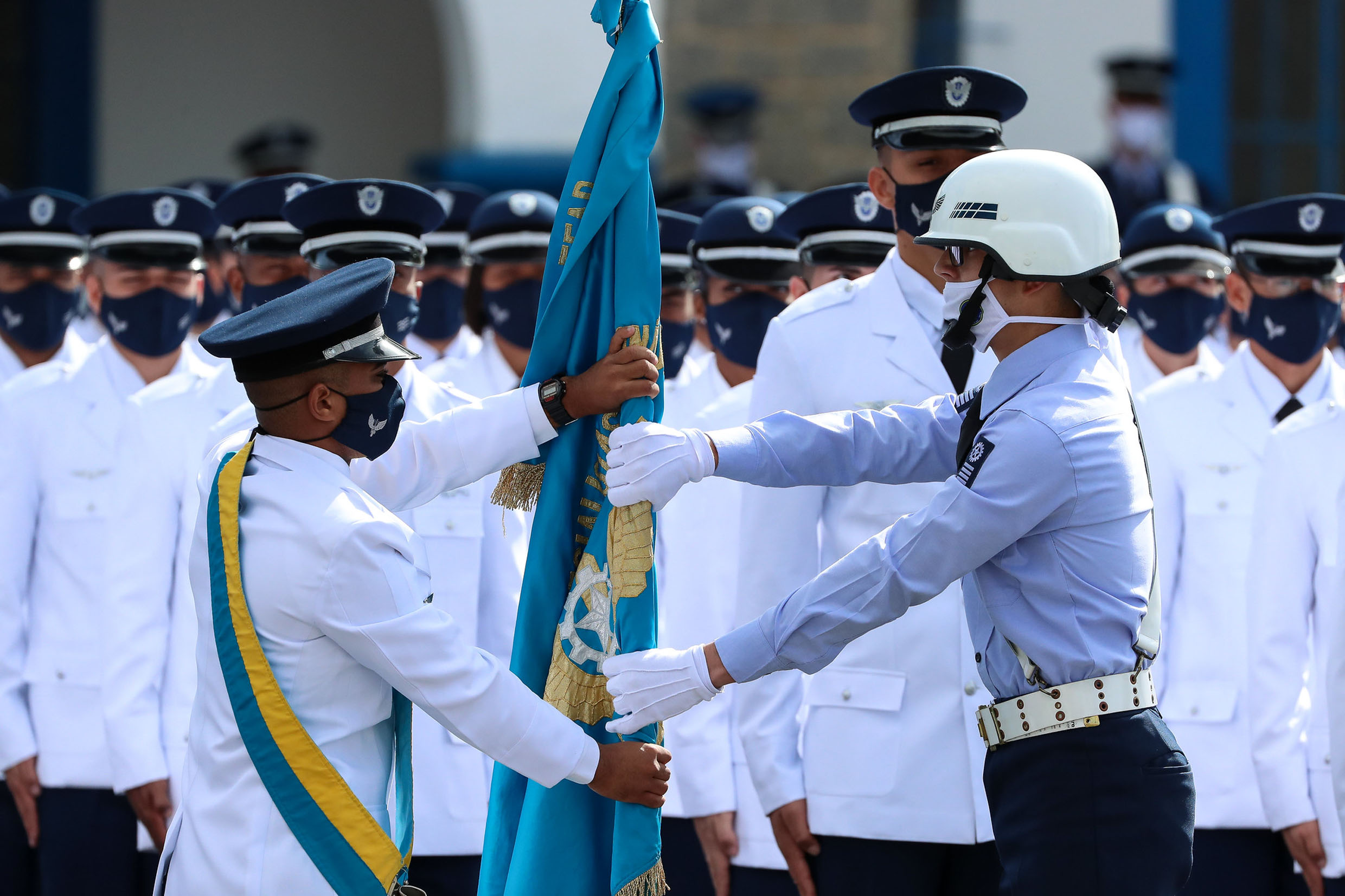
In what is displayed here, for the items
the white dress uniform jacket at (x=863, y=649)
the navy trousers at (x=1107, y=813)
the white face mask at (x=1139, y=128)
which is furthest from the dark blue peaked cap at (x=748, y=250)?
the white face mask at (x=1139, y=128)

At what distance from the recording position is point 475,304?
675 centimetres

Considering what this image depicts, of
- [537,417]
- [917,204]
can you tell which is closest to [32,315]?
[537,417]

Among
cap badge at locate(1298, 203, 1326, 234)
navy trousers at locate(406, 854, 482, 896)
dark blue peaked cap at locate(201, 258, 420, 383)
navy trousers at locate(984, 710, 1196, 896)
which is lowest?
navy trousers at locate(406, 854, 482, 896)

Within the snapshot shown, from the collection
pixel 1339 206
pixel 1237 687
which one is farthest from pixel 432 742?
pixel 1339 206

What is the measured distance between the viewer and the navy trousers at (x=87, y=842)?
4969 millimetres

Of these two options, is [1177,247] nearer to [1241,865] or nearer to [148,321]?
[1241,865]

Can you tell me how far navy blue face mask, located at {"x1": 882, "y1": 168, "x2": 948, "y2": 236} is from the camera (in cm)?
400

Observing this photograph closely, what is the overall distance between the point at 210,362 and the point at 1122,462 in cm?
352

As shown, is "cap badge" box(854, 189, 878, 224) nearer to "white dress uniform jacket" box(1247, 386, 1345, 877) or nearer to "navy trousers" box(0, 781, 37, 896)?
"white dress uniform jacket" box(1247, 386, 1345, 877)

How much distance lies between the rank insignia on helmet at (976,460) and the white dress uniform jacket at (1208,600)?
2.13 metres

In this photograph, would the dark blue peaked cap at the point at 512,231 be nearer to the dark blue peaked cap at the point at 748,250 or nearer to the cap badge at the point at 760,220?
the dark blue peaked cap at the point at 748,250

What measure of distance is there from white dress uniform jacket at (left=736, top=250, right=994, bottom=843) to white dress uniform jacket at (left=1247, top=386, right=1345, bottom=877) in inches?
49.5

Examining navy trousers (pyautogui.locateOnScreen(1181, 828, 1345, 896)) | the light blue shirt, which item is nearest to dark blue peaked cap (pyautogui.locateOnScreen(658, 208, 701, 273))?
navy trousers (pyautogui.locateOnScreen(1181, 828, 1345, 896))

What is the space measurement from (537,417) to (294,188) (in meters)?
1.94
